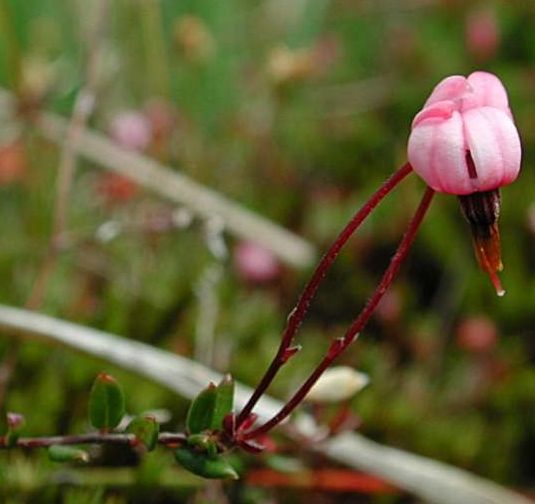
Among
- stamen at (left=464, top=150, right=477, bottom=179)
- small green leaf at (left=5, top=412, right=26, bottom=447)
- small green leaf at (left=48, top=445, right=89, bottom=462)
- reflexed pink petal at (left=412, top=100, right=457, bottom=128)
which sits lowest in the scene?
small green leaf at (left=48, top=445, right=89, bottom=462)

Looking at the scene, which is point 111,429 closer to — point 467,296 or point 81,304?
point 81,304

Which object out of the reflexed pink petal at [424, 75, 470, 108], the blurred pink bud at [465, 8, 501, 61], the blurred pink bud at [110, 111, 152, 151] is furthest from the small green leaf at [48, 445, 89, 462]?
the blurred pink bud at [465, 8, 501, 61]

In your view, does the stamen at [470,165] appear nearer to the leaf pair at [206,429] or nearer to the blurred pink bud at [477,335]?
the leaf pair at [206,429]

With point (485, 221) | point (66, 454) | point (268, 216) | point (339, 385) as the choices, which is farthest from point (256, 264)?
point (485, 221)

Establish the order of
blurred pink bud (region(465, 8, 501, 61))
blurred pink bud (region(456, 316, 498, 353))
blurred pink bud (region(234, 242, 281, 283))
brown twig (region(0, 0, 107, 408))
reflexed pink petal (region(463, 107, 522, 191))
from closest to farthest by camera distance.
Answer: reflexed pink petal (region(463, 107, 522, 191))
brown twig (region(0, 0, 107, 408))
blurred pink bud (region(456, 316, 498, 353))
blurred pink bud (region(234, 242, 281, 283))
blurred pink bud (region(465, 8, 501, 61))

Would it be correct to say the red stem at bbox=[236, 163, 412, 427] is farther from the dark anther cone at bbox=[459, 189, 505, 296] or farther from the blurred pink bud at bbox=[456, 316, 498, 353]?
the blurred pink bud at bbox=[456, 316, 498, 353]

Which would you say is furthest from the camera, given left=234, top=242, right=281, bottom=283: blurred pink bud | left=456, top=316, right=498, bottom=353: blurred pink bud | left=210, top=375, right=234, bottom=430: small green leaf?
left=234, top=242, right=281, bottom=283: blurred pink bud
